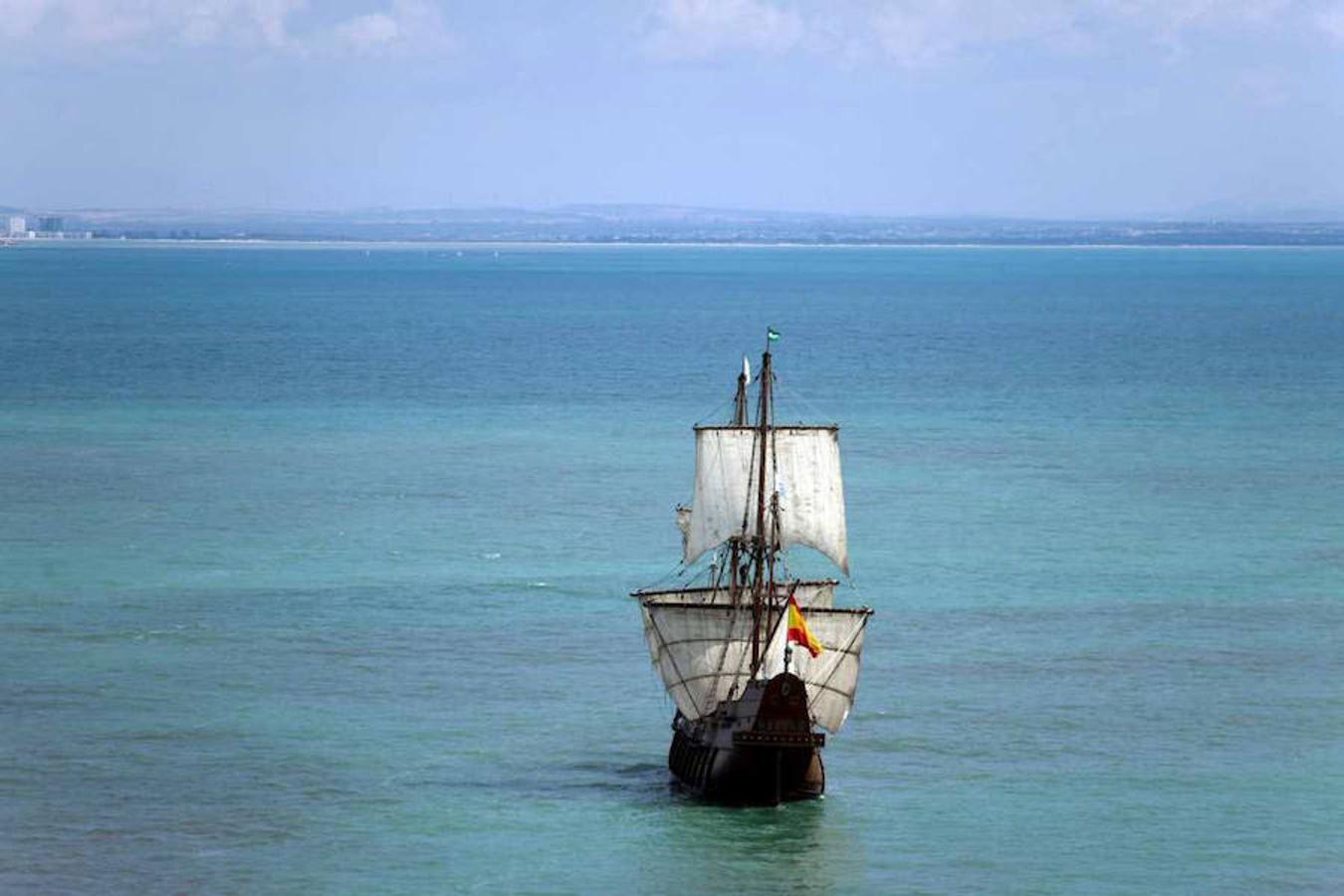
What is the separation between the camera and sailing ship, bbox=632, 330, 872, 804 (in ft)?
178

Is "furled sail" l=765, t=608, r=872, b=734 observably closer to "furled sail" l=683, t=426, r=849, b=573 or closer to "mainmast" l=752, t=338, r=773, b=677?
"mainmast" l=752, t=338, r=773, b=677

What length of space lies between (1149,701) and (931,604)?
42.1 ft

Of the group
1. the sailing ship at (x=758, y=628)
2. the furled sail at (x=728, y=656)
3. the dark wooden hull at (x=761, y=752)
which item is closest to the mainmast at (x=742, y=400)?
the sailing ship at (x=758, y=628)

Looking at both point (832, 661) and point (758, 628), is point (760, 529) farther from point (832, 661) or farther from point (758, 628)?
point (832, 661)

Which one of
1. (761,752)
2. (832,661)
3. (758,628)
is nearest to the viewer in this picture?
(761,752)


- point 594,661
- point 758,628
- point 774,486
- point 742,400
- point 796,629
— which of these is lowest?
point 594,661

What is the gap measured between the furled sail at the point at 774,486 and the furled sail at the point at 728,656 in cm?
185

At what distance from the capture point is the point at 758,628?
5622 centimetres

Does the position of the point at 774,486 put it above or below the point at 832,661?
above

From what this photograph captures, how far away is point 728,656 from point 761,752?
3940mm

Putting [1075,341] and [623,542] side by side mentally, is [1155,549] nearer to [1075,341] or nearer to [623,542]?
[623,542]

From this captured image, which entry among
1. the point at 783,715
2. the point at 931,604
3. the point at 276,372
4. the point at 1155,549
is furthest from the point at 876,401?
the point at 783,715

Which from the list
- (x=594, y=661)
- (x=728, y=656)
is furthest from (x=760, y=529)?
(x=594, y=661)

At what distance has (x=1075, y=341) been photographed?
200 meters
